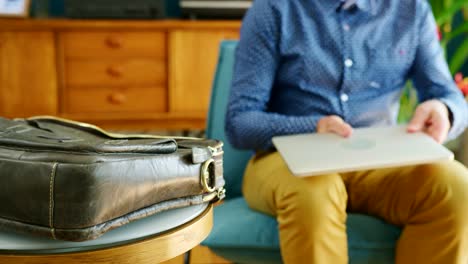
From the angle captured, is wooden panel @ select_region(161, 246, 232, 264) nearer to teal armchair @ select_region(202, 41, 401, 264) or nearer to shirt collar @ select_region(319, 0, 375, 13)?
teal armchair @ select_region(202, 41, 401, 264)

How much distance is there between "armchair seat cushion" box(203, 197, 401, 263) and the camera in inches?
44.1

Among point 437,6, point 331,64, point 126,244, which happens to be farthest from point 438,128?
point 437,6

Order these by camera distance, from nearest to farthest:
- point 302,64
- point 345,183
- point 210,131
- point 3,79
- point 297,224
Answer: point 297,224 < point 345,183 < point 302,64 < point 210,131 < point 3,79

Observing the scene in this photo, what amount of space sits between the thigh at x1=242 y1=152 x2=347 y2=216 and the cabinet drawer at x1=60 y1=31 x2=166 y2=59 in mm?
1559

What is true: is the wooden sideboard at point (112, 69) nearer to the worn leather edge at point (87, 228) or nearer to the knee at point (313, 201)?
the knee at point (313, 201)

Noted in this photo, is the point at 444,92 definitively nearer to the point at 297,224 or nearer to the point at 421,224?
the point at 421,224

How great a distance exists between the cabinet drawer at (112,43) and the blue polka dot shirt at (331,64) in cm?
146

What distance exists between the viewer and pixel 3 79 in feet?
8.84

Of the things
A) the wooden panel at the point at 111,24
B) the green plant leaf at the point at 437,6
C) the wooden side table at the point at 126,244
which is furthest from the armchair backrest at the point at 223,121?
the wooden panel at the point at 111,24

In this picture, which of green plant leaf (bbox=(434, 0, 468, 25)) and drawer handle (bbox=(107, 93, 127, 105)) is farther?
drawer handle (bbox=(107, 93, 127, 105))

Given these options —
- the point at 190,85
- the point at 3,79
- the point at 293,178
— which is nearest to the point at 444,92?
the point at 293,178

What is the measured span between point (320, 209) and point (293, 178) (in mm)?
80

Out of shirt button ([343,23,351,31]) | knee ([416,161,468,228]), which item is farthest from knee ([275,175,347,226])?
shirt button ([343,23,351,31])

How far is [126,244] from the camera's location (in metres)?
0.72
